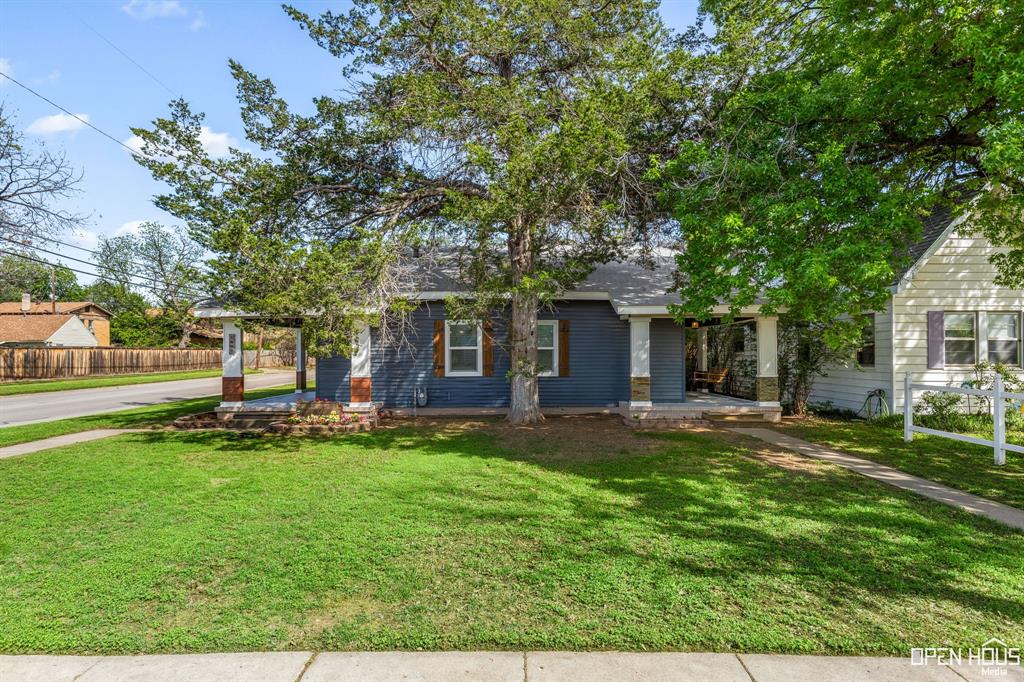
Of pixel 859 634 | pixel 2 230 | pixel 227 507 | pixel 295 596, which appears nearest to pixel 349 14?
pixel 227 507

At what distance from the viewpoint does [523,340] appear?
10.8 meters

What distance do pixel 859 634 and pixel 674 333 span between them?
10.1 meters

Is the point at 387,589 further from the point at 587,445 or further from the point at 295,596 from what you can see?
the point at 587,445

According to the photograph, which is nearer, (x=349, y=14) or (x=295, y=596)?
(x=295, y=596)

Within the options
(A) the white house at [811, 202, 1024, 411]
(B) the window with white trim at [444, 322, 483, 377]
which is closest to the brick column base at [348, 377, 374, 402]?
(B) the window with white trim at [444, 322, 483, 377]

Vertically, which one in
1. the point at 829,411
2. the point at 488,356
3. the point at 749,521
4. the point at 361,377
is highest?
the point at 488,356

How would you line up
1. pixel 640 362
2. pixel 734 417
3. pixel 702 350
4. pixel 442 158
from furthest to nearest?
pixel 702 350
pixel 734 417
pixel 640 362
pixel 442 158

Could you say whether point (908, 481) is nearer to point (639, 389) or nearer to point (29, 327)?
point (639, 389)

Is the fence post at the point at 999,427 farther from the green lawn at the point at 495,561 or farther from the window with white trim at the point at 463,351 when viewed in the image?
the window with white trim at the point at 463,351

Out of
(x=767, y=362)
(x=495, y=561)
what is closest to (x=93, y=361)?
(x=495, y=561)

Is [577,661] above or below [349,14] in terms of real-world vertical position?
below

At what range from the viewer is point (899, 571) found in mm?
3857

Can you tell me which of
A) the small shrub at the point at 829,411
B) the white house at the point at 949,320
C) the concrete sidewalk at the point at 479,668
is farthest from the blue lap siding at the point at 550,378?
the concrete sidewalk at the point at 479,668

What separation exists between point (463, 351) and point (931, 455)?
9.45 meters
